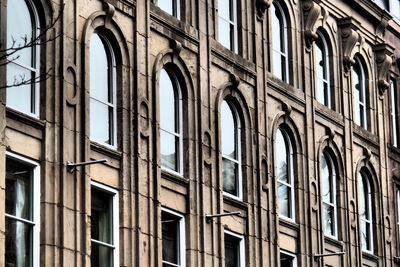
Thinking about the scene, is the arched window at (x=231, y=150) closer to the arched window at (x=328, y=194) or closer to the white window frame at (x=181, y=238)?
the white window frame at (x=181, y=238)

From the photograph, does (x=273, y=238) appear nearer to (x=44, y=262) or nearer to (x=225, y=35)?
(x=225, y=35)

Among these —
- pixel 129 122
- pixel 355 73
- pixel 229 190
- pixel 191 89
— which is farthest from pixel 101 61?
pixel 355 73

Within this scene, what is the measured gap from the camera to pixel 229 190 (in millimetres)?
42906

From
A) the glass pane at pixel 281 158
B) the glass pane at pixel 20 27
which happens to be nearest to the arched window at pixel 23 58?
the glass pane at pixel 20 27

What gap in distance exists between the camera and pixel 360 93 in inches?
2104

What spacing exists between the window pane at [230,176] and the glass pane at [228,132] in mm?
245

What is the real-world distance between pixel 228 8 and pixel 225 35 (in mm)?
990

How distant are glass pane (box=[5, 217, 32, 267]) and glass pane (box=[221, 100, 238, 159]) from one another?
1044 cm

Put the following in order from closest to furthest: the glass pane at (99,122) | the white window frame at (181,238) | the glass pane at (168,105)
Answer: the glass pane at (99,122), the white window frame at (181,238), the glass pane at (168,105)

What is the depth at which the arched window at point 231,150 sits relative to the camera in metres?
42.9

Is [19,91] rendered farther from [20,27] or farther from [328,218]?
[328,218]

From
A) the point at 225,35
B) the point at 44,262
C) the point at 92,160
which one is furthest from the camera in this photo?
the point at 225,35

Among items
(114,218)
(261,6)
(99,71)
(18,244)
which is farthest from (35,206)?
(261,6)

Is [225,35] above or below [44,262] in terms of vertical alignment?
above
